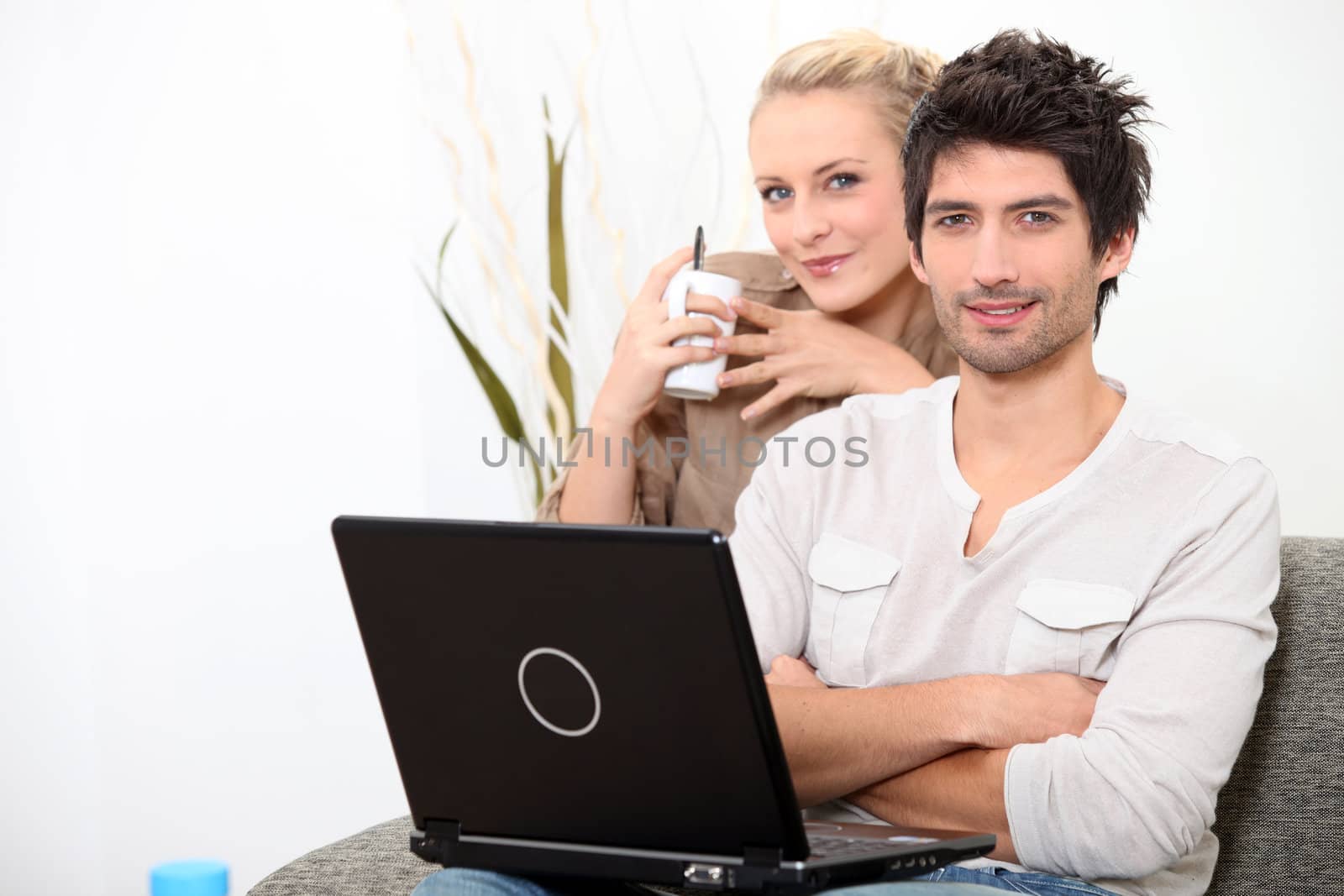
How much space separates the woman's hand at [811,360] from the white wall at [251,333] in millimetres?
597

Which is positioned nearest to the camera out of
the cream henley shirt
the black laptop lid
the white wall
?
the black laptop lid

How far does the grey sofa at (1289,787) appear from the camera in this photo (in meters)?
1.52

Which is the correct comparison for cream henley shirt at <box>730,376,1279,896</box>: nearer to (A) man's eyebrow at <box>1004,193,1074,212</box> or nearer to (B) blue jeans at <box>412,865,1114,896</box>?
(B) blue jeans at <box>412,865,1114,896</box>

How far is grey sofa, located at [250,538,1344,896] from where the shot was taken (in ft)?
4.98

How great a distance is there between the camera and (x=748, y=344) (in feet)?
6.38

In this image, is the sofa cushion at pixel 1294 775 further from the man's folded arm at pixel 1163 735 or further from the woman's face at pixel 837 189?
the woman's face at pixel 837 189

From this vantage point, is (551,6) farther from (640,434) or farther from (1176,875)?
(1176,875)

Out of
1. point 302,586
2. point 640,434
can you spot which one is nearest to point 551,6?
point 640,434

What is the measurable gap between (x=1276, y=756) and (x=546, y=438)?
1473 millimetres

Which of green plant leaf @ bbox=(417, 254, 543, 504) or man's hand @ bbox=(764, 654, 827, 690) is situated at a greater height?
green plant leaf @ bbox=(417, 254, 543, 504)

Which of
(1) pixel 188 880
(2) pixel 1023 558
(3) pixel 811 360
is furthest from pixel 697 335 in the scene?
(1) pixel 188 880

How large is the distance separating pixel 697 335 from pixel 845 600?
539 mm

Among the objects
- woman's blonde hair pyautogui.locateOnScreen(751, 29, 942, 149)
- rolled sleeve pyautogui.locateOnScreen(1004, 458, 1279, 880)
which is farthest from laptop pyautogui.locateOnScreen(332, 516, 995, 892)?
woman's blonde hair pyautogui.locateOnScreen(751, 29, 942, 149)

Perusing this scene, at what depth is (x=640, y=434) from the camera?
7.01 ft
